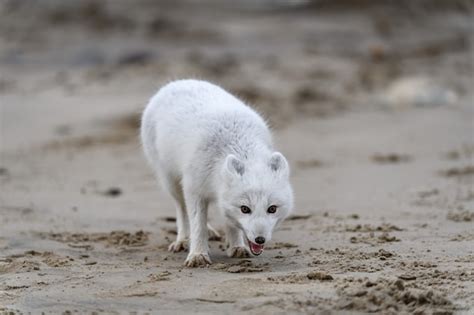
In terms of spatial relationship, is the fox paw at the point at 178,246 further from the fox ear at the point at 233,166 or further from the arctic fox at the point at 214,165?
the fox ear at the point at 233,166

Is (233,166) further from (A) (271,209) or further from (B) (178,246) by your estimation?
(B) (178,246)

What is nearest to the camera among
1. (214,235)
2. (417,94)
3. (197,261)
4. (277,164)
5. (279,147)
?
(277,164)

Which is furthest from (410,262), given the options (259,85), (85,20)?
(85,20)

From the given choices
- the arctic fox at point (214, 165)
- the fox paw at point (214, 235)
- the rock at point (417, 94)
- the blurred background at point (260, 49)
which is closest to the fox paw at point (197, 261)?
the arctic fox at point (214, 165)

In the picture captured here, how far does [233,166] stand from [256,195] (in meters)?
0.30

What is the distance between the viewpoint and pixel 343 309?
16.3 feet

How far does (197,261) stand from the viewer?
21.6ft

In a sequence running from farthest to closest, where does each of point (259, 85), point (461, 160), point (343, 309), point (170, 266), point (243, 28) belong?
point (243, 28), point (259, 85), point (461, 160), point (170, 266), point (343, 309)

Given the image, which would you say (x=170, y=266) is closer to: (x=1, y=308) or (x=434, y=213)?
(x=1, y=308)

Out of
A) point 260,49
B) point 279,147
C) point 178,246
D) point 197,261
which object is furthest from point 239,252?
point 260,49

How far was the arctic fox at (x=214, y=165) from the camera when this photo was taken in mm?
6246

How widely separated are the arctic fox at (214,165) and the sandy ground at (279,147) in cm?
27

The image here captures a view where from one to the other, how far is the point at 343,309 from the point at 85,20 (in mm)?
16983

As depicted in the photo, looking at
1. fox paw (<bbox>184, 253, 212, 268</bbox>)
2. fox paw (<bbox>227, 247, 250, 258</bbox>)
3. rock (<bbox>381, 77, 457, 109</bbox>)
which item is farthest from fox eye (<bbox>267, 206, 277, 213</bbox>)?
rock (<bbox>381, 77, 457, 109</bbox>)
